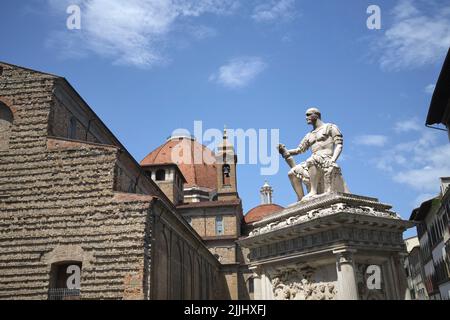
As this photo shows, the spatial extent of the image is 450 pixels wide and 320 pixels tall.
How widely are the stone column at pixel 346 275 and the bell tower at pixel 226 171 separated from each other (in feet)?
122

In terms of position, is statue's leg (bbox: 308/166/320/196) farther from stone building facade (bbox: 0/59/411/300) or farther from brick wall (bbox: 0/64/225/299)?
brick wall (bbox: 0/64/225/299)

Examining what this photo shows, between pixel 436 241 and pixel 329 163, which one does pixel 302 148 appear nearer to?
pixel 329 163

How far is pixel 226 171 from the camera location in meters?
45.0

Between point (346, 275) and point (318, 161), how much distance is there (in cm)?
200

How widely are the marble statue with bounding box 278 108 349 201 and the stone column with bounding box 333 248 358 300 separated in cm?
116

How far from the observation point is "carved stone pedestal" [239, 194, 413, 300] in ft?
20.5

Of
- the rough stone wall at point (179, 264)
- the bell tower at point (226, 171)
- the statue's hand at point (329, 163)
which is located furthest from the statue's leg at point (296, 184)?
the bell tower at point (226, 171)

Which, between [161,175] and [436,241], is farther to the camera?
[161,175]

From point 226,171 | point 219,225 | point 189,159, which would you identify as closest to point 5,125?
point 219,225

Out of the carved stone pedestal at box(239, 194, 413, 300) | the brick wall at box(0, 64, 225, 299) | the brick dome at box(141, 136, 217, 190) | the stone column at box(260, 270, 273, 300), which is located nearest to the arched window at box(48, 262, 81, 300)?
the brick wall at box(0, 64, 225, 299)

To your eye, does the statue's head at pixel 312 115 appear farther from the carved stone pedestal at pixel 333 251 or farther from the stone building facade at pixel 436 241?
the stone building facade at pixel 436 241
